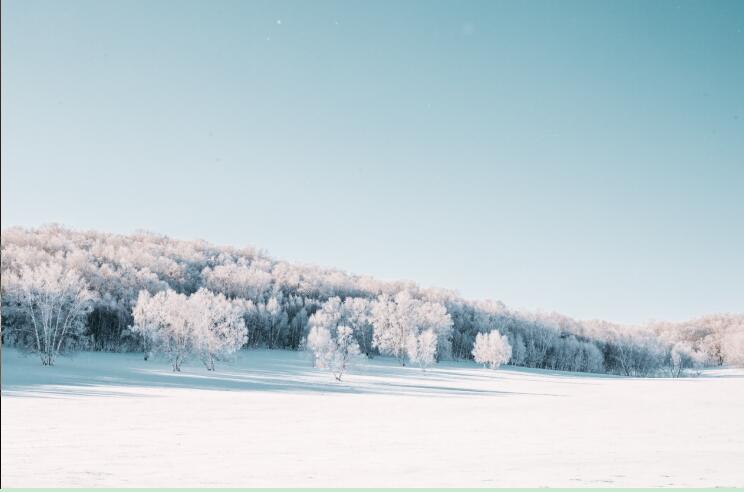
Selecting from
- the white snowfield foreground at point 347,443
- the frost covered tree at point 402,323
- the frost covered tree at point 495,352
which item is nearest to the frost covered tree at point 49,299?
the white snowfield foreground at point 347,443

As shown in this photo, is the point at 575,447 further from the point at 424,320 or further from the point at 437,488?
the point at 424,320

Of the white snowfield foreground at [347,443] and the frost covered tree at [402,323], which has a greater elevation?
the frost covered tree at [402,323]

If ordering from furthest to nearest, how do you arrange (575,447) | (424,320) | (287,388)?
(424,320)
(287,388)
(575,447)

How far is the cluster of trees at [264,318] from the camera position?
6397 centimetres

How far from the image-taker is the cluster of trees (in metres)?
64.0

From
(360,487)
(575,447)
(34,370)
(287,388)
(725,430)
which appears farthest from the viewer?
(34,370)

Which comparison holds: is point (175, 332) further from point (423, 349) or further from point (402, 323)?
point (402, 323)

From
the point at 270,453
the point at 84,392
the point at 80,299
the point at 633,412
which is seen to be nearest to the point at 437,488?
the point at 270,453

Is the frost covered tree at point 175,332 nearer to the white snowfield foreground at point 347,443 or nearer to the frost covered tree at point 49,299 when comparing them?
the frost covered tree at point 49,299

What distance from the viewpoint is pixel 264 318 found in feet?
352

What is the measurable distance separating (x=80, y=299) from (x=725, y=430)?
200 ft

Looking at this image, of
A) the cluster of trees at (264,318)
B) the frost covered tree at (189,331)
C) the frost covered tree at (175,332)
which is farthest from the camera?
the cluster of trees at (264,318)

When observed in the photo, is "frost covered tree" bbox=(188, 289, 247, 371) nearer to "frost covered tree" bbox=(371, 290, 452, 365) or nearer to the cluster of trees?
the cluster of trees

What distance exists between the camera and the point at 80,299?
63719mm
